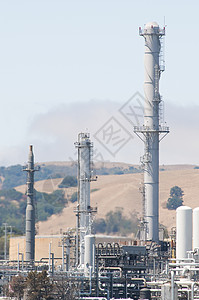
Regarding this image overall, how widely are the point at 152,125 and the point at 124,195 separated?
90.5 meters

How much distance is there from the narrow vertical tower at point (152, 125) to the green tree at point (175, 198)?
3379 inches

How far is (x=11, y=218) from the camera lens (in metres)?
155

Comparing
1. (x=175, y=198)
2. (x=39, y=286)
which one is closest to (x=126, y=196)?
(x=175, y=198)

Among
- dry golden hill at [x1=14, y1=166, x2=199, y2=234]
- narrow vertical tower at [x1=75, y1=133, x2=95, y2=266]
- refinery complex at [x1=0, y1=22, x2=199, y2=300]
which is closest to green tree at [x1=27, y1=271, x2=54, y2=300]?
refinery complex at [x1=0, y1=22, x2=199, y2=300]

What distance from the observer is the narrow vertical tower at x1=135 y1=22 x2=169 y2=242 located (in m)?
80.1

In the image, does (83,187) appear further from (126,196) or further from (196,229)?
(126,196)

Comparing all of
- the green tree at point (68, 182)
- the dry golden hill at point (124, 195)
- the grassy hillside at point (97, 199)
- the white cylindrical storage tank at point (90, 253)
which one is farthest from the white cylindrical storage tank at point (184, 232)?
the green tree at point (68, 182)

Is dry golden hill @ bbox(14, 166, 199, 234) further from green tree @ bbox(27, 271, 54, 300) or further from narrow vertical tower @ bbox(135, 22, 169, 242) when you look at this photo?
green tree @ bbox(27, 271, 54, 300)

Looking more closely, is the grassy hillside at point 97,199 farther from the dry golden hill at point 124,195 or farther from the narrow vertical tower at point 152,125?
the narrow vertical tower at point 152,125

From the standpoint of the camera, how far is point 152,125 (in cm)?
8069

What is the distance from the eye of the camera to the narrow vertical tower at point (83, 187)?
253 ft

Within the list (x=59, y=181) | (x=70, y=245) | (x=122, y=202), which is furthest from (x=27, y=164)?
(x=59, y=181)

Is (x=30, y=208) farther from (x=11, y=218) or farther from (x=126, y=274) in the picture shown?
(x=11, y=218)

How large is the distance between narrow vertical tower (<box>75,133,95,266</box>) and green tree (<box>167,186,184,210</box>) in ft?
292
